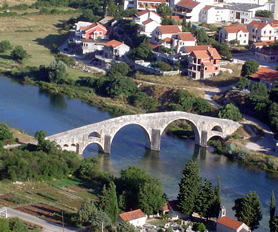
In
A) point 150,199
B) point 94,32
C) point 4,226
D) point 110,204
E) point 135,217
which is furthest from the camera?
point 94,32

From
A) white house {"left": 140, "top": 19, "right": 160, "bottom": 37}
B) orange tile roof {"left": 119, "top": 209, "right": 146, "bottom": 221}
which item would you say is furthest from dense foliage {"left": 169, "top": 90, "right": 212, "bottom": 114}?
orange tile roof {"left": 119, "top": 209, "right": 146, "bottom": 221}

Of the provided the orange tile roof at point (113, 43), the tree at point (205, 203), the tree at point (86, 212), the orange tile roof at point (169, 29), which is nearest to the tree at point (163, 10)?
the orange tile roof at point (169, 29)

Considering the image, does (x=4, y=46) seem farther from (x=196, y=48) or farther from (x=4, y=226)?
(x=4, y=226)

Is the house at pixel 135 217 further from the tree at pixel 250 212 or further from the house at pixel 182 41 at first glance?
the house at pixel 182 41

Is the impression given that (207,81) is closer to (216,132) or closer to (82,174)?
(216,132)

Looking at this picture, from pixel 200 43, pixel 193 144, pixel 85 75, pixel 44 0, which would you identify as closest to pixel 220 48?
pixel 200 43

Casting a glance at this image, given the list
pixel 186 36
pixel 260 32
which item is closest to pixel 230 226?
pixel 186 36
